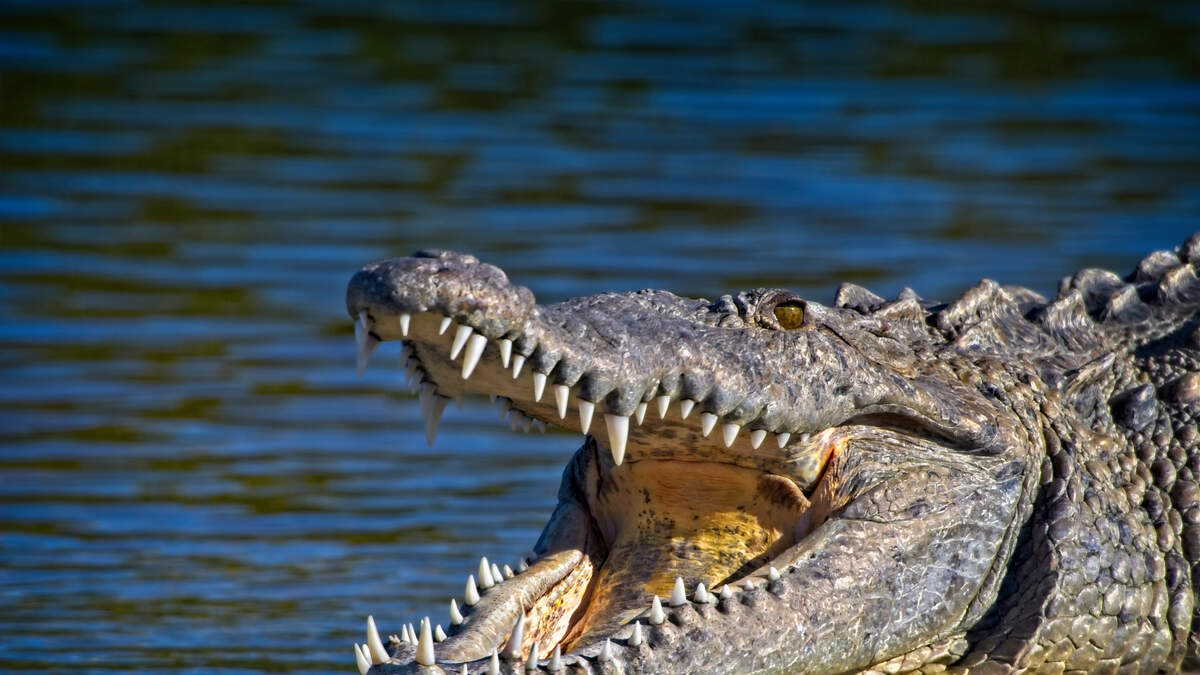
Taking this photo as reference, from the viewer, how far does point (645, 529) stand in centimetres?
423

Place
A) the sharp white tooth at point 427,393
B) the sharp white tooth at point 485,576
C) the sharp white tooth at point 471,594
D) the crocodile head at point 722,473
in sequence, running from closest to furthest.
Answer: the crocodile head at point 722,473 → the sharp white tooth at point 427,393 → the sharp white tooth at point 471,594 → the sharp white tooth at point 485,576

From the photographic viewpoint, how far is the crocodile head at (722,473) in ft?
11.5

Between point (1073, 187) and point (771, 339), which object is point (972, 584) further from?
point (1073, 187)

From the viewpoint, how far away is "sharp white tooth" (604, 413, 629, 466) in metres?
3.63

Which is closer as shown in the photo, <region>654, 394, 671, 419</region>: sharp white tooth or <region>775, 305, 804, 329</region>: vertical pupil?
<region>654, 394, 671, 419</region>: sharp white tooth

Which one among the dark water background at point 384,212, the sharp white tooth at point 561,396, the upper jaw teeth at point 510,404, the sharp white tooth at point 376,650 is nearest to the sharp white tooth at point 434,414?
the upper jaw teeth at point 510,404

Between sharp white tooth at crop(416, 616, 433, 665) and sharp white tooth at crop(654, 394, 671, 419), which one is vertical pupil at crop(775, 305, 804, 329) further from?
sharp white tooth at crop(416, 616, 433, 665)

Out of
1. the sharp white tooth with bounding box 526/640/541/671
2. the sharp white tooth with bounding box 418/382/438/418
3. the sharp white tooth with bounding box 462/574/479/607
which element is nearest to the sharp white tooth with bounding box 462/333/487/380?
the sharp white tooth with bounding box 418/382/438/418

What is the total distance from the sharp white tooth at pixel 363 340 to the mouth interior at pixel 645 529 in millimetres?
471

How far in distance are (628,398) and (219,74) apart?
572 inches

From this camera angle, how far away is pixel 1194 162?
1395 centimetres

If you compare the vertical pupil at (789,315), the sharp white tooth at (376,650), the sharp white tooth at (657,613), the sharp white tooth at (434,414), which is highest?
the vertical pupil at (789,315)

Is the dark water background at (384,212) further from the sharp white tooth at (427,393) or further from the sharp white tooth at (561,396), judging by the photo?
the sharp white tooth at (561,396)

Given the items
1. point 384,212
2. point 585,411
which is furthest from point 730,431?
point 384,212
